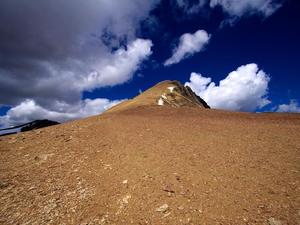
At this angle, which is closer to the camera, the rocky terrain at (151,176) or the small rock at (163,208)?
the rocky terrain at (151,176)

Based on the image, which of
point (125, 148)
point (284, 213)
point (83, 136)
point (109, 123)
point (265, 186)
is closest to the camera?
point (284, 213)

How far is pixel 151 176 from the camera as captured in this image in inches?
336

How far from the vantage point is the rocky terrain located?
6.62 metres

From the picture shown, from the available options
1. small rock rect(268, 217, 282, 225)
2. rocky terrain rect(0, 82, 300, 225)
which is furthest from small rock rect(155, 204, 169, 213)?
small rock rect(268, 217, 282, 225)

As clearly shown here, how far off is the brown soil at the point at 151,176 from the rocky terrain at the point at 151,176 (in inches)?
1.1

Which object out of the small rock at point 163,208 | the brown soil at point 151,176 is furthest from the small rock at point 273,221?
the small rock at point 163,208

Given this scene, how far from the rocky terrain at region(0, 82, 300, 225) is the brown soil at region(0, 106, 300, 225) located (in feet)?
0.09

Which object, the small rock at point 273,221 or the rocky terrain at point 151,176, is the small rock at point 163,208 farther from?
the small rock at point 273,221

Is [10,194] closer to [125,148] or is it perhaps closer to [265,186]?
[125,148]

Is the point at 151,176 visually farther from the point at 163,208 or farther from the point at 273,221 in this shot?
the point at 273,221

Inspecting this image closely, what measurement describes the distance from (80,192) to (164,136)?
6327 millimetres

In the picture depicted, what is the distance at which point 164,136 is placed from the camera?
13133mm

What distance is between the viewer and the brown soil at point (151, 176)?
6622mm

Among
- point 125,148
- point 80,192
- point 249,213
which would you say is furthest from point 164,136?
point 249,213
